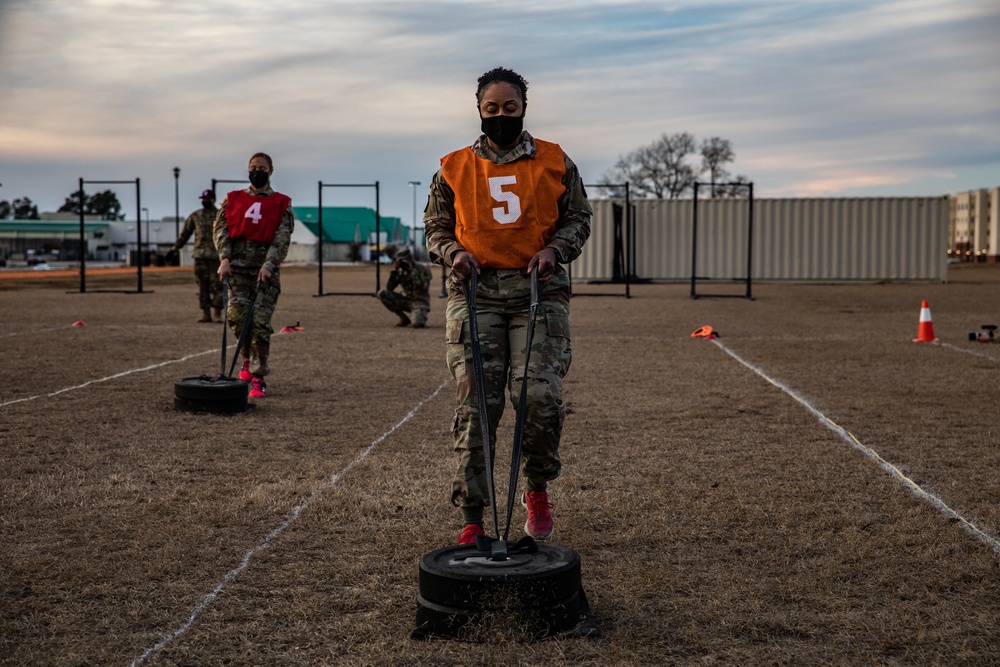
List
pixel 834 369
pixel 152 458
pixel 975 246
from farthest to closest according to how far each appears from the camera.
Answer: pixel 975 246
pixel 834 369
pixel 152 458

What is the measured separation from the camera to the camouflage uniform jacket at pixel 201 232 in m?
18.1

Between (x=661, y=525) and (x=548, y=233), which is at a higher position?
→ (x=548, y=233)

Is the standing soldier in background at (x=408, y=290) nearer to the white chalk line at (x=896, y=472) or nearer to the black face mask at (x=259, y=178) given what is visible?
the black face mask at (x=259, y=178)

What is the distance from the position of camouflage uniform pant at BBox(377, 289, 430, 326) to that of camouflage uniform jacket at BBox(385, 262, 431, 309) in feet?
0.12

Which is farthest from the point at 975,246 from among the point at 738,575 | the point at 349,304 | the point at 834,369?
the point at 738,575

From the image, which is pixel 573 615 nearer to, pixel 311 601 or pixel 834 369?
pixel 311 601

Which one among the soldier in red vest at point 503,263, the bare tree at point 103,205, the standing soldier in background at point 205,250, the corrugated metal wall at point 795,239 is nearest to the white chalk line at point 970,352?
the soldier in red vest at point 503,263

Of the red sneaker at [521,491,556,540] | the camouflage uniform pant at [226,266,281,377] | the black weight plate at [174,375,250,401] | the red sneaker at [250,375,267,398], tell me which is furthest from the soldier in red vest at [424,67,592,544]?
the red sneaker at [250,375,267,398]

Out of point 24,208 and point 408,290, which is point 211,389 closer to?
point 408,290

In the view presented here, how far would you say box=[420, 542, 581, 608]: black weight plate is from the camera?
12.0 ft

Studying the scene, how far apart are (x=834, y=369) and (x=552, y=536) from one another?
26.1 ft

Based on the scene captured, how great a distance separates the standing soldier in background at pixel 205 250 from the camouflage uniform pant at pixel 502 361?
14.2 metres

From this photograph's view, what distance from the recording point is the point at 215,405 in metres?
8.73

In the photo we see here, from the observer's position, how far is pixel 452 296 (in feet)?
15.5
